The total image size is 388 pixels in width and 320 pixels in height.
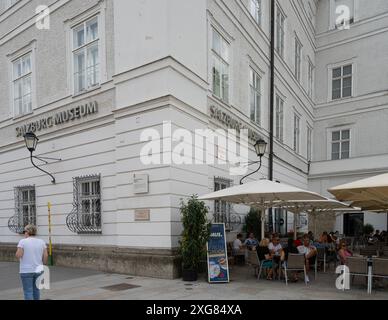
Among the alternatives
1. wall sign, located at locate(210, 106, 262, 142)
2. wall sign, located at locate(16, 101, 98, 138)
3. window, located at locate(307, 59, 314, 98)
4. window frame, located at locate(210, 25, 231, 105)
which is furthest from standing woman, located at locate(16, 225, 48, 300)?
window, located at locate(307, 59, 314, 98)

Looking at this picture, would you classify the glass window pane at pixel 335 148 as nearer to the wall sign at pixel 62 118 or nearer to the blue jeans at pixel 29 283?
the wall sign at pixel 62 118

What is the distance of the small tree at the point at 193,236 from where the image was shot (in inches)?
375

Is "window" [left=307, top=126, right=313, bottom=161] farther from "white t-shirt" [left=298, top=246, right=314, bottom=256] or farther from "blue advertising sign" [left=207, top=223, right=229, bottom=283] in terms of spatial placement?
"blue advertising sign" [left=207, top=223, right=229, bottom=283]

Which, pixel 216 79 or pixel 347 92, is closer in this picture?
pixel 216 79

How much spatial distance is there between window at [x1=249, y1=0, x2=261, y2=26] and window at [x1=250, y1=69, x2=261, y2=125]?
254cm

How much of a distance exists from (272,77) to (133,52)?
9.04 metres

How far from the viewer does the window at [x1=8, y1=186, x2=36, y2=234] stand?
571 inches

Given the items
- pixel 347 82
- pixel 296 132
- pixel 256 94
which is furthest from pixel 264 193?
pixel 347 82

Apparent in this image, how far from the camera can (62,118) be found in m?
13.0

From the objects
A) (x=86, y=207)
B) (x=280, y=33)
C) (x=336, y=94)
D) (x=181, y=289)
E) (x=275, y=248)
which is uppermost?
(x=280, y=33)

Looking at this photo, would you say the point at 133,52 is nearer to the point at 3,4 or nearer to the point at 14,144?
the point at 14,144

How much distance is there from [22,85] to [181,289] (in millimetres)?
11591

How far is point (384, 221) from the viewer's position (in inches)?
904

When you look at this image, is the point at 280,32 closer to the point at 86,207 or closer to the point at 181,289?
the point at 86,207
